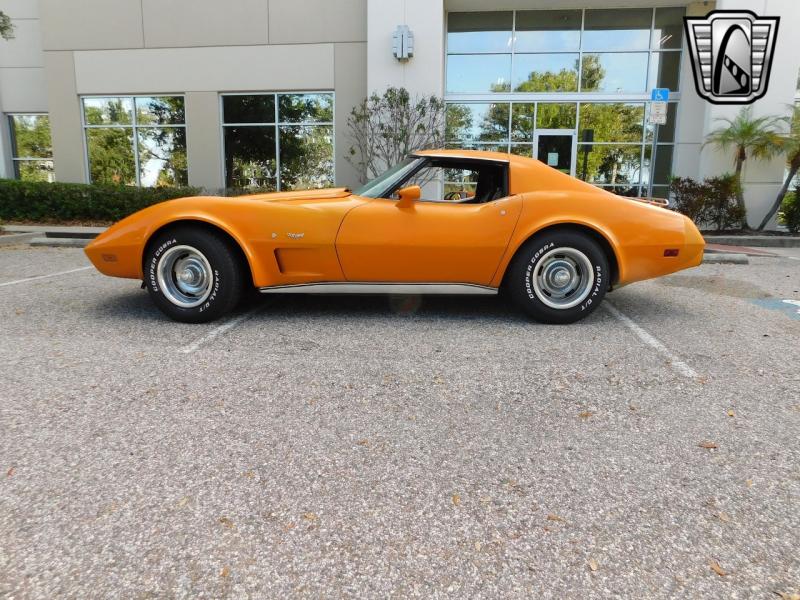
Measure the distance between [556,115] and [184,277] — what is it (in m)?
12.6

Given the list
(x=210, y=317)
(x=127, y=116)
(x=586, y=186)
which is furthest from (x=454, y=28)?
(x=210, y=317)

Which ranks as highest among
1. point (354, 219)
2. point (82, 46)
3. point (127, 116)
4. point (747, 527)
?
point (82, 46)

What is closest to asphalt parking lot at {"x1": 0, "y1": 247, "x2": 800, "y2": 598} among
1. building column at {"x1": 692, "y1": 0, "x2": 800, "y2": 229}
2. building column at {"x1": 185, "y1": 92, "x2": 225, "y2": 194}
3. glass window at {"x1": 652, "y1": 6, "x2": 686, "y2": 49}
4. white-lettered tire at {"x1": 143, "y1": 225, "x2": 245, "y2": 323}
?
white-lettered tire at {"x1": 143, "y1": 225, "x2": 245, "y2": 323}

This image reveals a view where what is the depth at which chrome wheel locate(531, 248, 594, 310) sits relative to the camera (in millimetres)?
4387

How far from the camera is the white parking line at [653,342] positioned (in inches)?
136

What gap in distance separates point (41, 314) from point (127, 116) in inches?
481

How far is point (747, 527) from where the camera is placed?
1.88 m

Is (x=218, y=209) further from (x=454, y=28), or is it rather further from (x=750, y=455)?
(x=454, y=28)

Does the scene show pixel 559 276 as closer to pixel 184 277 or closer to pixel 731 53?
pixel 184 277

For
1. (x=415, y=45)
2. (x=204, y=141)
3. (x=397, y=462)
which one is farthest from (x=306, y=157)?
(x=397, y=462)

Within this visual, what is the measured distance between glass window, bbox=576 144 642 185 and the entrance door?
0.23 meters

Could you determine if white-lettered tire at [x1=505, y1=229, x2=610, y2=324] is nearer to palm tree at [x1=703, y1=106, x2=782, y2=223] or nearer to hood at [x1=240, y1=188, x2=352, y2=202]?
hood at [x1=240, y1=188, x2=352, y2=202]

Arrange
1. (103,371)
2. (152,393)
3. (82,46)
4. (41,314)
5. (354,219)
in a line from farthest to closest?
(82,46), (41,314), (354,219), (103,371), (152,393)

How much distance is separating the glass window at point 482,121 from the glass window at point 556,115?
3.01 feet
